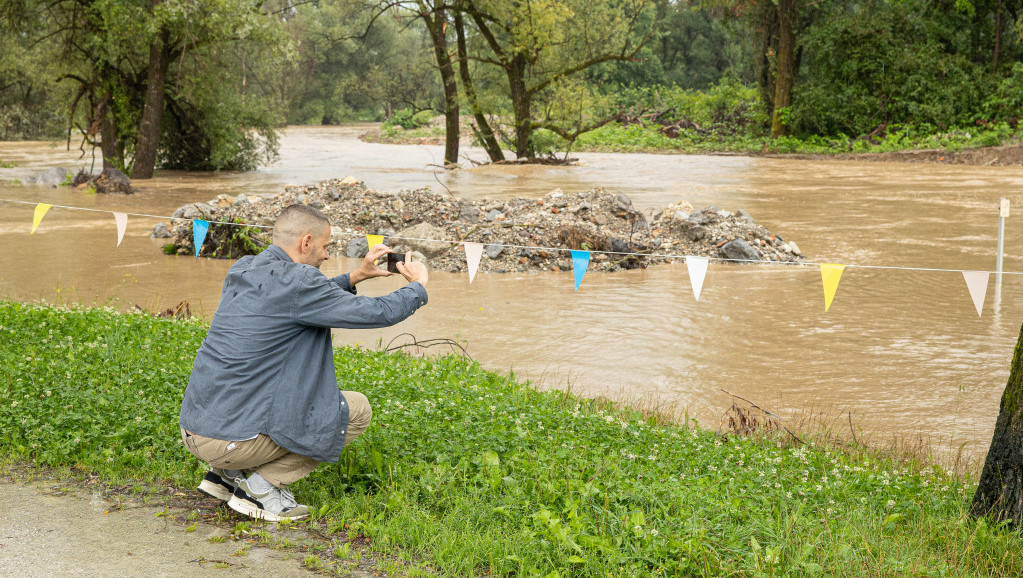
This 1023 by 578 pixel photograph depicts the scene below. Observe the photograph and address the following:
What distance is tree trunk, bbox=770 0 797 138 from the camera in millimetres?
35562

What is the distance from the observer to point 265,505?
420cm

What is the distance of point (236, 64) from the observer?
1227 inches

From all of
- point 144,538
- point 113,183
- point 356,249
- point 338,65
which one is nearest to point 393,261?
point 144,538

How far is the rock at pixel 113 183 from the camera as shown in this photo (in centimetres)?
2527

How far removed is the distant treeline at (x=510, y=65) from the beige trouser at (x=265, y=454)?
66.5 ft

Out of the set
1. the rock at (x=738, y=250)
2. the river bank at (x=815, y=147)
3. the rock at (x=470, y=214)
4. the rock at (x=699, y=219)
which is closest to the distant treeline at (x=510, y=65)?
the river bank at (x=815, y=147)

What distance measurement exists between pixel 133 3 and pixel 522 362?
20.1 metres

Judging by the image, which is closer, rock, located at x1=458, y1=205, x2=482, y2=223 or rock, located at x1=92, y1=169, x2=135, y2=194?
rock, located at x1=458, y1=205, x2=482, y2=223

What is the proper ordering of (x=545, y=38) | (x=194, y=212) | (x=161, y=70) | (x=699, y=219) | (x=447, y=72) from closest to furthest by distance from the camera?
(x=699, y=219)
(x=194, y=212)
(x=161, y=70)
(x=545, y=38)
(x=447, y=72)

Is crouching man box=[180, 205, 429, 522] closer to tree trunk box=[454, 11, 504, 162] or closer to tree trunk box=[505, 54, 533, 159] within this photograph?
tree trunk box=[454, 11, 504, 162]

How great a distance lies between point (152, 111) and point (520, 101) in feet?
40.1

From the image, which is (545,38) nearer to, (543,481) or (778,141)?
(778,141)

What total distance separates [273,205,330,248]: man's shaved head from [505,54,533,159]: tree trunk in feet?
89.3

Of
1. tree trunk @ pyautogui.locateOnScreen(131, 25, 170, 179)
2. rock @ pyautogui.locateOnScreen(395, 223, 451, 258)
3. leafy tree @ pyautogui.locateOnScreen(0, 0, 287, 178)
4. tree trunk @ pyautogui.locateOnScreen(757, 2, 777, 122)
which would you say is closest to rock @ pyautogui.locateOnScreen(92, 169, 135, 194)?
leafy tree @ pyautogui.locateOnScreen(0, 0, 287, 178)
